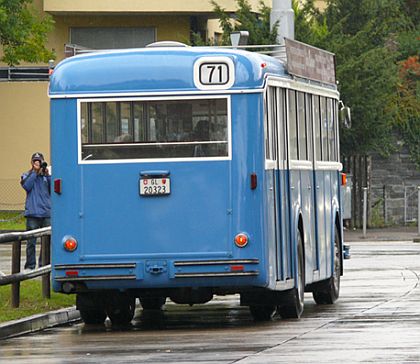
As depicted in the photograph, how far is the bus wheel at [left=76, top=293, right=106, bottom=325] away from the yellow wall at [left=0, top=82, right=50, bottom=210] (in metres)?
32.4

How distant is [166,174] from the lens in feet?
53.2

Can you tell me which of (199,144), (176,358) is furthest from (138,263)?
(176,358)

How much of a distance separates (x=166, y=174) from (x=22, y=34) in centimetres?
3093

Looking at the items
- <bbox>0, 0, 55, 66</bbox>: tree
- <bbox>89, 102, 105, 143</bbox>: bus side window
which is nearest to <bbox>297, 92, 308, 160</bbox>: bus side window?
<bbox>89, 102, 105, 143</bbox>: bus side window

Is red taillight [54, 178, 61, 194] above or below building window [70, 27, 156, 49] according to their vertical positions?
below

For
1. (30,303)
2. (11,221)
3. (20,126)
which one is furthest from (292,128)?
(20,126)

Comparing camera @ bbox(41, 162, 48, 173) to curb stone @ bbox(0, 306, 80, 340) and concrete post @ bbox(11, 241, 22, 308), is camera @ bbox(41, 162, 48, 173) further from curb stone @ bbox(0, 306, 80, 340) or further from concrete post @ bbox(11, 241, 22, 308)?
concrete post @ bbox(11, 241, 22, 308)

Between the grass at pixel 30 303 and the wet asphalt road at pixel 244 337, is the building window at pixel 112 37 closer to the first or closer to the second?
the wet asphalt road at pixel 244 337

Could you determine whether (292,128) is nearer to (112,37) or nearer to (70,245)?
(70,245)

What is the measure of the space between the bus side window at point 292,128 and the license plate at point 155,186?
2030 mm

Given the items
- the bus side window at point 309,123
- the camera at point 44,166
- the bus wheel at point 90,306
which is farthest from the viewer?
the camera at point 44,166

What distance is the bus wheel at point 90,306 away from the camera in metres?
17.2

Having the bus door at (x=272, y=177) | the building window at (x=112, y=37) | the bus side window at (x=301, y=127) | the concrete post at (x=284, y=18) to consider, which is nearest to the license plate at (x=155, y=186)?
the bus door at (x=272, y=177)

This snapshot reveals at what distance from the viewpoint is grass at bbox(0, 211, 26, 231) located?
138 ft
